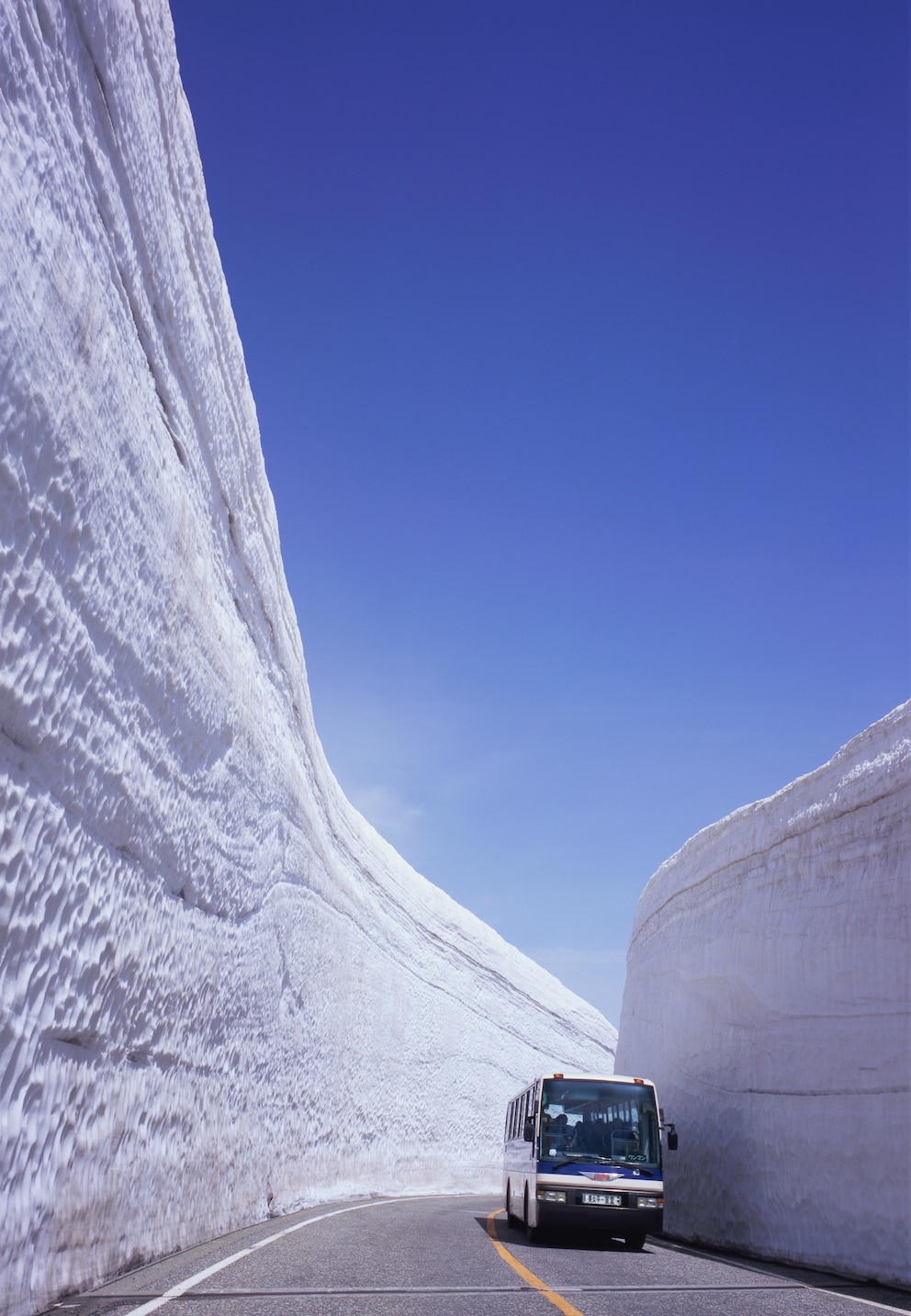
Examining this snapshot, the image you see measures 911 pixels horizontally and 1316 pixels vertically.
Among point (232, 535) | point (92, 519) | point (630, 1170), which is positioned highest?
point (232, 535)

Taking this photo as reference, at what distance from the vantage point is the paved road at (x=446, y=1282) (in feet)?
→ 18.0

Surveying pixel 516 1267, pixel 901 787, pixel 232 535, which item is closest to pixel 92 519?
pixel 232 535

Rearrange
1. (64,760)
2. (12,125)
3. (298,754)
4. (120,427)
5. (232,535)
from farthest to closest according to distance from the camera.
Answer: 1. (298,754)
2. (232,535)
3. (120,427)
4. (64,760)
5. (12,125)

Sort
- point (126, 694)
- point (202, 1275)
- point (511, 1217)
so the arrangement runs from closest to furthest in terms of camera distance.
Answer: point (202, 1275) → point (126, 694) → point (511, 1217)

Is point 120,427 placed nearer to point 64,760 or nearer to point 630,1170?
point 64,760

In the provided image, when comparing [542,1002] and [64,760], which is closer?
[64,760]

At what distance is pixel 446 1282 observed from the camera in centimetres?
666

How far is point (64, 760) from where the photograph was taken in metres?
5.83

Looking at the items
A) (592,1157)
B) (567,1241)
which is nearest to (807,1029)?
(592,1157)

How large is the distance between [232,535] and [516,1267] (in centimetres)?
794

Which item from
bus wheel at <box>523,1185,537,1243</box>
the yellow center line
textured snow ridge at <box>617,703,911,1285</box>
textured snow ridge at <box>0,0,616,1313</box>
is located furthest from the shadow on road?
textured snow ridge at <box>0,0,616,1313</box>

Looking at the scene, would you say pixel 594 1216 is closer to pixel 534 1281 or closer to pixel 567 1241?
pixel 567 1241

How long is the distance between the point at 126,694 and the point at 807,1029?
8.36 metres

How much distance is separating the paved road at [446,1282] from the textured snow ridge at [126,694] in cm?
51
